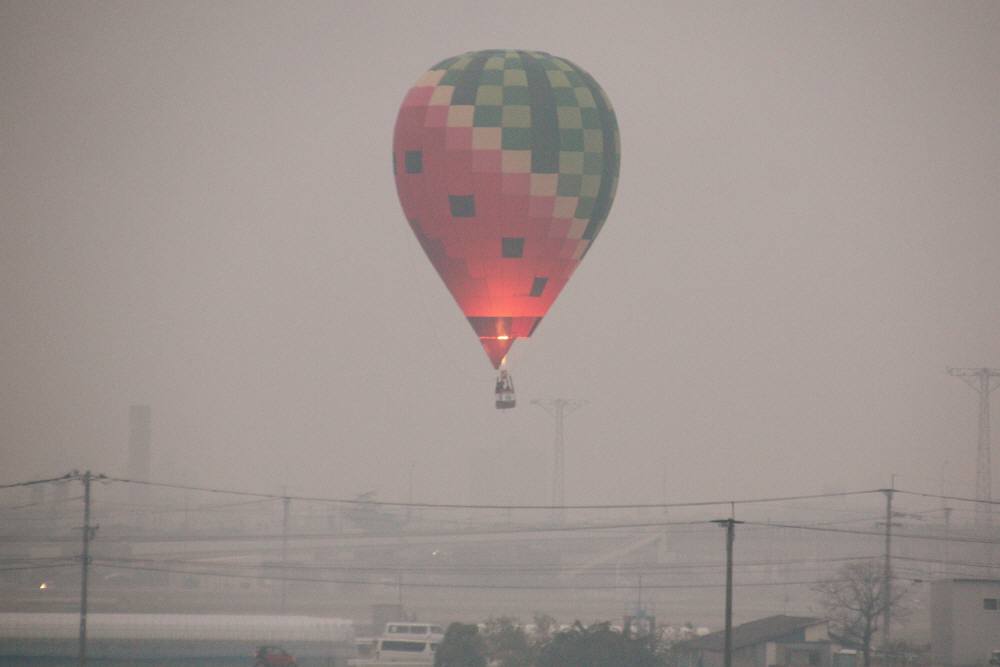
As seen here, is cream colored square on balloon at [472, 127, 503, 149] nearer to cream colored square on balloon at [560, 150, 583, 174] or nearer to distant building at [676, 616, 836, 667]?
cream colored square on balloon at [560, 150, 583, 174]

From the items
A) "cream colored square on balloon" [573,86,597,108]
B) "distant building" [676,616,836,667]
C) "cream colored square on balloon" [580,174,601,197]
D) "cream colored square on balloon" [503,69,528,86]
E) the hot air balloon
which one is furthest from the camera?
"distant building" [676,616,836,667]

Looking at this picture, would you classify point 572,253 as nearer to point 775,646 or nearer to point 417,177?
point 417,177

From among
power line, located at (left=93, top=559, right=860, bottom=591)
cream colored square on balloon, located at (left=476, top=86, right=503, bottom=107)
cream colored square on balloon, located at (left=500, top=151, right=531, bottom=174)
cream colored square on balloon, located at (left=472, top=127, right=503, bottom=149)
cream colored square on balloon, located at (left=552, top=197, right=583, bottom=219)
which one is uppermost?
cream colored square on balloon, located at (left=476, top=86, right=503, bottom=107)

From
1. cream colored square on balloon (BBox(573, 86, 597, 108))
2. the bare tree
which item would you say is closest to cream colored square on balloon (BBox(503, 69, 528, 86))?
cream colored square on balloon (BBox(573, 86, 597, 108))

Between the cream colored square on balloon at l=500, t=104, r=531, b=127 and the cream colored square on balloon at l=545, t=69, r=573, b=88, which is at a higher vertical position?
the cream colored square on balloon at l=545, t=69, r=573, b=88

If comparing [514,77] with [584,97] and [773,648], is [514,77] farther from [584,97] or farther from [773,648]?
[773,648]

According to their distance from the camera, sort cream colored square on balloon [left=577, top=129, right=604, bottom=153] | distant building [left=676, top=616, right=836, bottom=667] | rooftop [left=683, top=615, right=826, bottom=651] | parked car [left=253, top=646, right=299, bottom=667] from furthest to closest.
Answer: parked car [left=253, top=646, right=299, bottom=667]
rooftop [left=683, top=615, right=826, bottom=651]
distant building [left=676, top=616, right=836, bottom=667]
cream colored square on balloon [left=577, top=129, right=604, bottom=153]

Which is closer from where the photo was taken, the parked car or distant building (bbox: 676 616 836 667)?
distant building (bbox: 676 616 836 667)

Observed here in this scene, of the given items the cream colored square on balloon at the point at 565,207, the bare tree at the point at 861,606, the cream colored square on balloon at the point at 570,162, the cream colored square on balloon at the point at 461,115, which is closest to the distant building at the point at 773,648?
the bare tree at the point at 861,606
